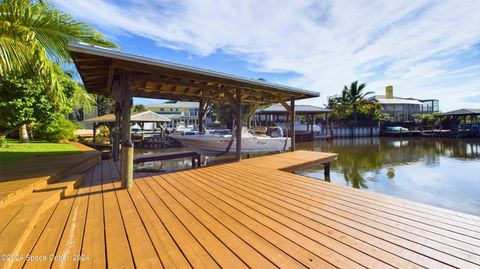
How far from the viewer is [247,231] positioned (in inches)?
98.7

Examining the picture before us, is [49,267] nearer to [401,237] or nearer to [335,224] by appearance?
[335,224]

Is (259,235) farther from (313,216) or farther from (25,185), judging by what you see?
(25,185)

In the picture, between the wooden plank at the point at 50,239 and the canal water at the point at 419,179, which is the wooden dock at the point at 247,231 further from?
the canal water at the point at 419,179

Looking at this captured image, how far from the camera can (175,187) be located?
14.2ft

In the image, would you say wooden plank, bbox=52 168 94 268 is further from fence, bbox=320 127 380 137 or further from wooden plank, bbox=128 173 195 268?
fence, bbox=320 127 380 137

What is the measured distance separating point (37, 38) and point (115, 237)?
4.47 meters

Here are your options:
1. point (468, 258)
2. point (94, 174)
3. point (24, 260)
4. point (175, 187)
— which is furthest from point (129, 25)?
point (468, 258)

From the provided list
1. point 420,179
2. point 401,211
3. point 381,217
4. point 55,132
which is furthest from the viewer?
point 55,132

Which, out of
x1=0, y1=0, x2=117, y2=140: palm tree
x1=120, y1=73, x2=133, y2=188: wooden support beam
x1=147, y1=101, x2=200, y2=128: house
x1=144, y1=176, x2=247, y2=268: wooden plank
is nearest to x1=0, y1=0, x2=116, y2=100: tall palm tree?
x1=0, y1=0, x2=117, y2=140: palm tree

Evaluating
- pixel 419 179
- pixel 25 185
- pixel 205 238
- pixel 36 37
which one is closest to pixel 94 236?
pixel 205 238

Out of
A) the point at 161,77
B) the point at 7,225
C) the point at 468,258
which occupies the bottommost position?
the point at 468,258

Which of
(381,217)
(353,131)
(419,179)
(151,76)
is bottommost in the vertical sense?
(419,179)

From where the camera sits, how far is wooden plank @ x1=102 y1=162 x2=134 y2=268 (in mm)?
1938

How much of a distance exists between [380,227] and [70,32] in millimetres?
6304
